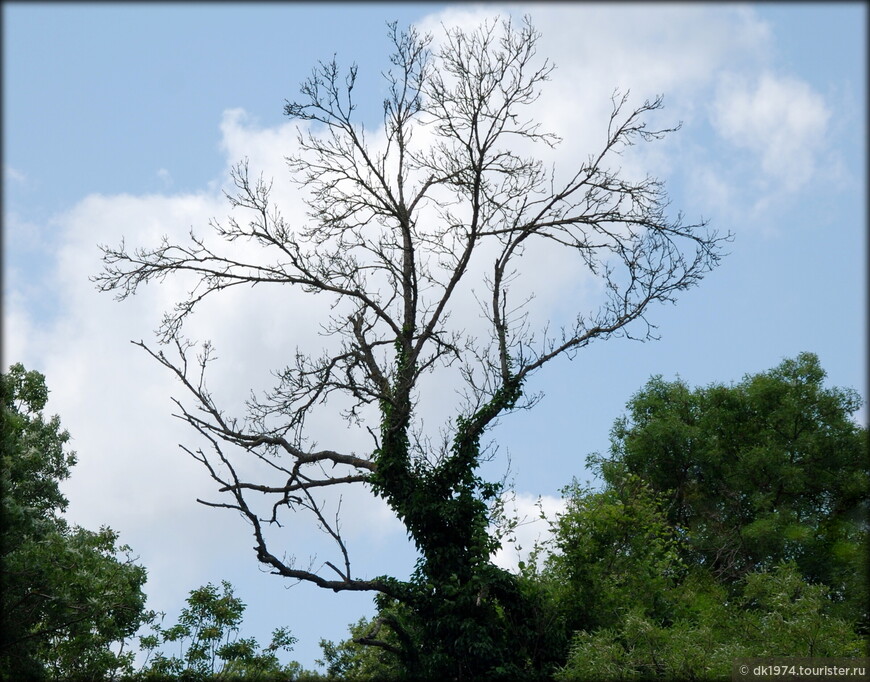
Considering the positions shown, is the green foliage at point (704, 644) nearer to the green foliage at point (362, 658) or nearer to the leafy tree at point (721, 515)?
the leafy tree at point (721, 515)

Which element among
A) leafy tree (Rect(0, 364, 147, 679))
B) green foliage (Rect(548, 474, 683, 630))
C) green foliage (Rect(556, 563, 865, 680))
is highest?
leafy tree (Rect(0, 364, 147, 679))

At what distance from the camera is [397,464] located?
15.0 metres

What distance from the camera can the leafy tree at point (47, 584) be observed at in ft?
51.5

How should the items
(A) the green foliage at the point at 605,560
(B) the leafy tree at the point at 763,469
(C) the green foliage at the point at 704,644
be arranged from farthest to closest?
(B) the leafy tree at the point at 763,469 < (A) the green foliage at the point at 605,560 < (C) the green foliage at the point at 704,644

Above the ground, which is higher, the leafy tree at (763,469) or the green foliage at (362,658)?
the leafy tree at (763,469)

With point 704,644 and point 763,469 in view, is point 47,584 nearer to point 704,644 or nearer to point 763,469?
point 704,644

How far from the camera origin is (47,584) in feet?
51.6

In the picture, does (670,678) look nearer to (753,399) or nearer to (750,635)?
(750,635)

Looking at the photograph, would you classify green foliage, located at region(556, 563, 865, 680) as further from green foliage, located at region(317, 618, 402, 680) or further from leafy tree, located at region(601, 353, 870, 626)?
leafy tree, located at region(601, 353, 870, 626)

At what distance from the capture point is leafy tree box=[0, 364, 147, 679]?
15711mm

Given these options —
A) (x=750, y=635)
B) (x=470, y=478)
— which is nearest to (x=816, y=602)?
(x=750, y=635)

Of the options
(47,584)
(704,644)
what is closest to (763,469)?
(704,644)

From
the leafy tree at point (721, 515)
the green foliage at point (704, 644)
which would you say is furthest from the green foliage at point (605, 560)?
the green foliage at point (704, 644)

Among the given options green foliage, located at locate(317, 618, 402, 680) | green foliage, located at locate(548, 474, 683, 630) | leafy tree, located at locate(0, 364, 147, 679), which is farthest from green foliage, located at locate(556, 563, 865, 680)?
leafy tree, located at locate(0, 364, 147, 679)
